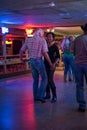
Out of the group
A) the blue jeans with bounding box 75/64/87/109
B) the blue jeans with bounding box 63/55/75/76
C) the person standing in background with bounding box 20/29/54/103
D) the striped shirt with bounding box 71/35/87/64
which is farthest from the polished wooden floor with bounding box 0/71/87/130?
the blue jeans with bounding box 63/55/75/76

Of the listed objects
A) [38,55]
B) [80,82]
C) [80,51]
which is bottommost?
[80,82]

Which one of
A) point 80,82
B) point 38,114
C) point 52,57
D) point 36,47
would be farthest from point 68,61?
point 38,114

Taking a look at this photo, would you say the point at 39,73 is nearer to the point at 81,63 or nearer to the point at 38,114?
the point at 81,63

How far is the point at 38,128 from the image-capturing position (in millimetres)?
5133

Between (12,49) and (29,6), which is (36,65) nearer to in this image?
(29,6)

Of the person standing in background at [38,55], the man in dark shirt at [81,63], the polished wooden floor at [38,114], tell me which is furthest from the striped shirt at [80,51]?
the polished wooden floor at [38,114]

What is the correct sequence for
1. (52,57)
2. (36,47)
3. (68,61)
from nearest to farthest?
(36,47)
(52,57)
(68,61)

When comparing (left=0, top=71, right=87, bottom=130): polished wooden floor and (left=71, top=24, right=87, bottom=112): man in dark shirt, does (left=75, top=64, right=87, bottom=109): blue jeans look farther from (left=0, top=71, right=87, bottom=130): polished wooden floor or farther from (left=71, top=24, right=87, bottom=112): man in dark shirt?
(left=0, top=71, right=87, bottom=130): polished wooden floor

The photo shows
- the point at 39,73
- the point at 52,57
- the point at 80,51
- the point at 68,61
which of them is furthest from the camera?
the point at 68,61

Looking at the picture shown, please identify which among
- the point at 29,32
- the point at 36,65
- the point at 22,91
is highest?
the point at 29,32

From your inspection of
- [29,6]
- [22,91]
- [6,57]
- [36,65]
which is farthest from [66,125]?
[6,57]

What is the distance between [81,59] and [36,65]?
1284mm

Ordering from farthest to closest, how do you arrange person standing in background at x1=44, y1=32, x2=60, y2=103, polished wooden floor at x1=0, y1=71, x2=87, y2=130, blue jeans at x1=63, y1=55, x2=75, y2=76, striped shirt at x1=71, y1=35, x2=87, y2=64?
1. blue jeans at x1=63, y1=55, x2=75, y2=76
2. person standing in background at x1=44, y1=32, x2=60, y2=103
3. striped shirt at x1=71, y1=35, x2=87, y2=64
4. polished wooden floor at x1=0, y1=71, x2=87, y2=130

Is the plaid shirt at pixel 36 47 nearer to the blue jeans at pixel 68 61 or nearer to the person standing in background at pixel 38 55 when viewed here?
the person standing in background at pixel 38 55
